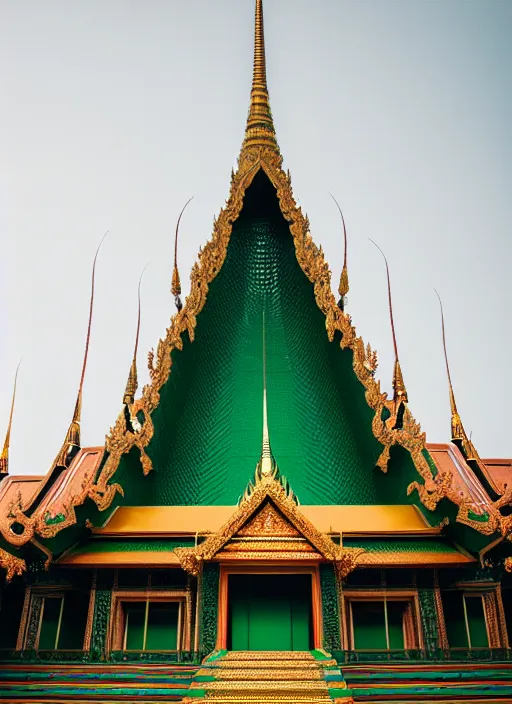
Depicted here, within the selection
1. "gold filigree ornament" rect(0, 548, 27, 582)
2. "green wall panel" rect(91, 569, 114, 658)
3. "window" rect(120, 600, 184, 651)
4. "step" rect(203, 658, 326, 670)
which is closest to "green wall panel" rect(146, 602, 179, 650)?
"window" rect(120, 600, 184, 651)

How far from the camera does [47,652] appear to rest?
27.4ft

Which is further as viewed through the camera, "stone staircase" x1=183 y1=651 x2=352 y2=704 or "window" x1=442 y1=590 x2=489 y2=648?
"window" x1=442 y1=590 x2=489 y2=648

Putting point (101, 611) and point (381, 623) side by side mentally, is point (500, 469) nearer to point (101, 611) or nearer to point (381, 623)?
point (381, 623)

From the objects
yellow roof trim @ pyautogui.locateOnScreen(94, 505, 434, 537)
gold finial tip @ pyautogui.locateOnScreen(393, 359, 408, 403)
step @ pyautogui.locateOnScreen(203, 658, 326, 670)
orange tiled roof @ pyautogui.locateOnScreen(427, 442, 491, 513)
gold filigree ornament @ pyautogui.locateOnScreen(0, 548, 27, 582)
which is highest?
gold finial tip @ pyautogui.locateOnScreen(393, 359, 408, 403)

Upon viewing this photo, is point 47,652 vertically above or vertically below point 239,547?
below

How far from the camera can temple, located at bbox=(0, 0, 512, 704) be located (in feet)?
24.9

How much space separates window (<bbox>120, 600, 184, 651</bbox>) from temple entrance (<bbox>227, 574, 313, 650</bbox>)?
803 mm

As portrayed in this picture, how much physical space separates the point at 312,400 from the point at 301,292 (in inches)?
61.2

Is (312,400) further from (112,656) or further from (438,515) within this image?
(112,656)

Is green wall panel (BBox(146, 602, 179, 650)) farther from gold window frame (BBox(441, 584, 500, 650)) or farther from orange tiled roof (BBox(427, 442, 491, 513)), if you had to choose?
orange tiled roof (BBox(427, 442, 491, 513))

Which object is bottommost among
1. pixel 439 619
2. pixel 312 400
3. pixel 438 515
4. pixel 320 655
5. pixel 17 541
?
pixel 320 655

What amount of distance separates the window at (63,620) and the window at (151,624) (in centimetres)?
54

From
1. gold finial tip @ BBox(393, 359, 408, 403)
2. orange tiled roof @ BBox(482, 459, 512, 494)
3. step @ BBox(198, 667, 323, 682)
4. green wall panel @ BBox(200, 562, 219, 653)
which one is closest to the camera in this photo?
step @ BBox(198, 667, 323, 682)

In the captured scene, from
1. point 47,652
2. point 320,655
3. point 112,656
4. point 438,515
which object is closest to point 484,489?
point 438,515
